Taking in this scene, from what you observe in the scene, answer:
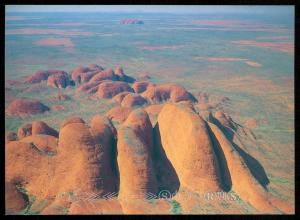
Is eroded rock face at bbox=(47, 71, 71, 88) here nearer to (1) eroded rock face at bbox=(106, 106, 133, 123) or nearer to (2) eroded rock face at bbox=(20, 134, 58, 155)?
(1) eroded rock face at bbox=(106, 106, 133, 123)

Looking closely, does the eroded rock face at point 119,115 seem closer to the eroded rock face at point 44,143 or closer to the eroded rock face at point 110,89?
the eroded rock face at point 110,89

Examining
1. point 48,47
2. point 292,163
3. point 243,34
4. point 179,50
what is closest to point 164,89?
point 292,163

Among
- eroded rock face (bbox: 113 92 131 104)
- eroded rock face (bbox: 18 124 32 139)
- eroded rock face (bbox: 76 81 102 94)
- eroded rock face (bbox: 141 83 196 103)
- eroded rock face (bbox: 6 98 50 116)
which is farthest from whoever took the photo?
eroded rock face (bbox: 76 81 102 94)

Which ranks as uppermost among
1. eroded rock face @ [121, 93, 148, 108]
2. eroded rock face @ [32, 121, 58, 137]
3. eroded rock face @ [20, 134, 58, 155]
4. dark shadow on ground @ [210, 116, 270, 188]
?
eroded rock face @ [20, 134, 58, 155]

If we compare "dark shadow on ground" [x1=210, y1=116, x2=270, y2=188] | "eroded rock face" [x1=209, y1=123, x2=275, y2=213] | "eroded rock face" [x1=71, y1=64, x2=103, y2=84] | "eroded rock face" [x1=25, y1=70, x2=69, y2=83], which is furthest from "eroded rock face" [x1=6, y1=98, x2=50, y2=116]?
"eroded rock face" [x1=209, y1=123, x2=275, y2=213]

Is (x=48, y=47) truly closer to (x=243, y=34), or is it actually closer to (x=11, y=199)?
(x=243, y=34)

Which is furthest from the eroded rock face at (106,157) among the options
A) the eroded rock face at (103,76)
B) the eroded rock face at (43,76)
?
the eroded rock face at (43,76)

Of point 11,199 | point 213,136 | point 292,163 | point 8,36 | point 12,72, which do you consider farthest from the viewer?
point 8,36
